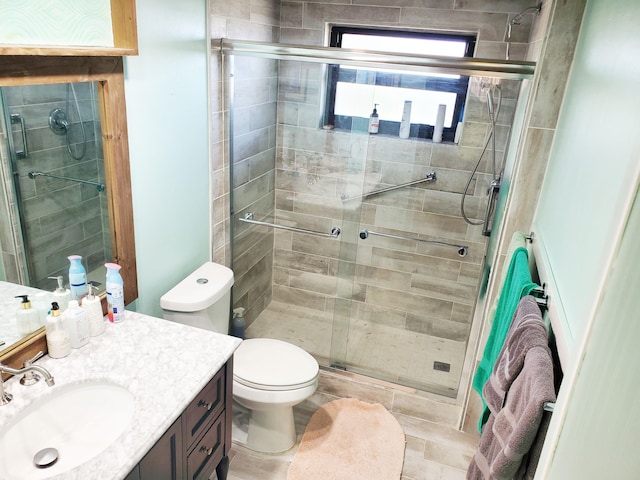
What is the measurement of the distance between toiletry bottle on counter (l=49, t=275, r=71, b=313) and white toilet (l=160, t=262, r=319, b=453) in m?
0.47

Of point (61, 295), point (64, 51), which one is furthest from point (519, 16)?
point (61, 295)

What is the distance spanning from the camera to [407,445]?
8.15ft

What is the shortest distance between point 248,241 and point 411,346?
1.28 m

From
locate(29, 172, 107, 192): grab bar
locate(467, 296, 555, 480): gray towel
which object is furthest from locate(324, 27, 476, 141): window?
locate(467, 296, 555, 480): gray towel

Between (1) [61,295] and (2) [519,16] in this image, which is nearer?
(1) [61,295]

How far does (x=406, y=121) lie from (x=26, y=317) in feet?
7.28

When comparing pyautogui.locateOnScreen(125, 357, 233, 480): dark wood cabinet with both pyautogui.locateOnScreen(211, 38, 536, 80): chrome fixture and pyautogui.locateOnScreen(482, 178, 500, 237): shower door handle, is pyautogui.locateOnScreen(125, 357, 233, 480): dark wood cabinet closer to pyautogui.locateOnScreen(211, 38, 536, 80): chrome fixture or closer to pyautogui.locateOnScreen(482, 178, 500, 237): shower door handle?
pyautogui.locateOnScreen(211, 38, 536, 80): chrome fixture

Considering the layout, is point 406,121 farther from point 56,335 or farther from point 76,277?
point 56,335

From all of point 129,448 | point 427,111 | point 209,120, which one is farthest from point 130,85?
point 427,111

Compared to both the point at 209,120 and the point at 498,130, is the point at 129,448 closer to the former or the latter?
the point at 209,120

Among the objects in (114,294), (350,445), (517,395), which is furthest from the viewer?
(350,445)

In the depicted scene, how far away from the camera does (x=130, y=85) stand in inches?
69.4

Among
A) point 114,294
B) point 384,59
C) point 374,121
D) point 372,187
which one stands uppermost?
point 384,59

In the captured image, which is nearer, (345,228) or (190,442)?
(190,442)
